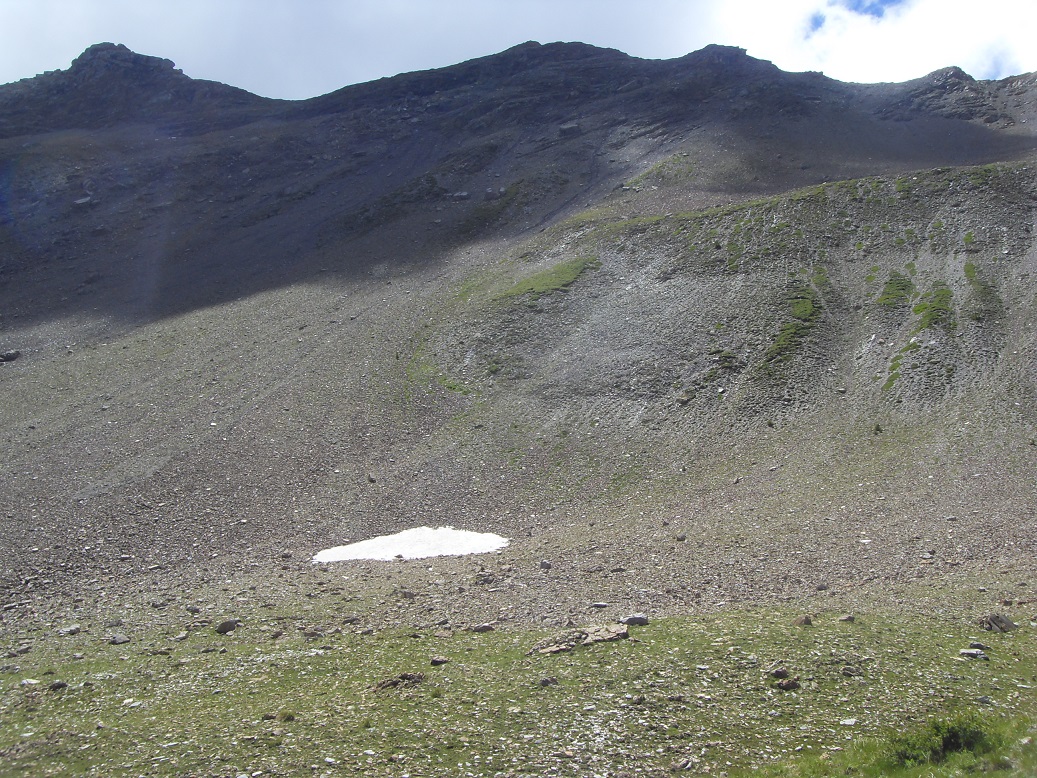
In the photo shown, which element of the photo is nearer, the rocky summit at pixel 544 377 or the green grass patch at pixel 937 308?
the rocky summit at pixel 544 377

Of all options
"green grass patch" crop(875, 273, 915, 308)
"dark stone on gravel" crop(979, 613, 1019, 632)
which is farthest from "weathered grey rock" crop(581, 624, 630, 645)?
"green grass patch" crop(875, 273, 915, 308)

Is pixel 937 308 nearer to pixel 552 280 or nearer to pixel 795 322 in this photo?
pixel 795 322

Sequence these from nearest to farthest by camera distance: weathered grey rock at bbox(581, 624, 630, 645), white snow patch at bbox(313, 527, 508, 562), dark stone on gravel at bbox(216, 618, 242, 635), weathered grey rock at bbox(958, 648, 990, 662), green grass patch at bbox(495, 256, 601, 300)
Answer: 1. weathered grey rock at bbox(958, 648, 990, 662)
2. weathered grey rock at bbox(581, 624, 630, 645)
3. dark stone on gravel at bbox(216, 618, 242, 635)
4. white snow patch at bbox(313, 527, 508, 562)
5. green grass patch at bbox(495, 256, 601, 300)

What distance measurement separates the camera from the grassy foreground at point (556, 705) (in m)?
13.8

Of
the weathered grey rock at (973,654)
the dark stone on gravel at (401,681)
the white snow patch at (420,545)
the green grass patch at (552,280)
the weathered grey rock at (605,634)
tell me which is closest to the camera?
the weathered grey rock at (973,654)

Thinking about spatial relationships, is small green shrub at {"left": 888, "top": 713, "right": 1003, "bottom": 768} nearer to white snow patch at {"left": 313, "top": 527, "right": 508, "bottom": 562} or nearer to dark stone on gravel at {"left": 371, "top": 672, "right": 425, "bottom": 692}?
dark stone on gravel at {"left": 371, "top": 672, "right": 425, "bottom": 692}

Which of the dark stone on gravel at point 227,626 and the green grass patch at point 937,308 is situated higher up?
the green grass patch at point 937,308

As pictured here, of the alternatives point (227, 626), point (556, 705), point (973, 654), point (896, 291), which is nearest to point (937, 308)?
point (896, 291)

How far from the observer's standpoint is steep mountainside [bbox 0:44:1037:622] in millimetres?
29000

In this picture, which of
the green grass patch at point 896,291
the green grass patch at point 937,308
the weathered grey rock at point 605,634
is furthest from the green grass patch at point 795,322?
the weathered grey rock at point 605,634

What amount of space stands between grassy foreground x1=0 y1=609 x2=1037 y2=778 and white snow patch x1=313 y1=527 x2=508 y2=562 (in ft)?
34.0

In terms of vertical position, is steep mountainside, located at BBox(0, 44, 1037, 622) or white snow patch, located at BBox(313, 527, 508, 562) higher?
steep mountainside, located at BBox(0, 44, 1037, 622)

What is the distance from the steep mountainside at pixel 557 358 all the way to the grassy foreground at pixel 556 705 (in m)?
4.14

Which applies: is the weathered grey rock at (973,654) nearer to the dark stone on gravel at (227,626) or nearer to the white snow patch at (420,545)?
the white snow patch at (420,545)
